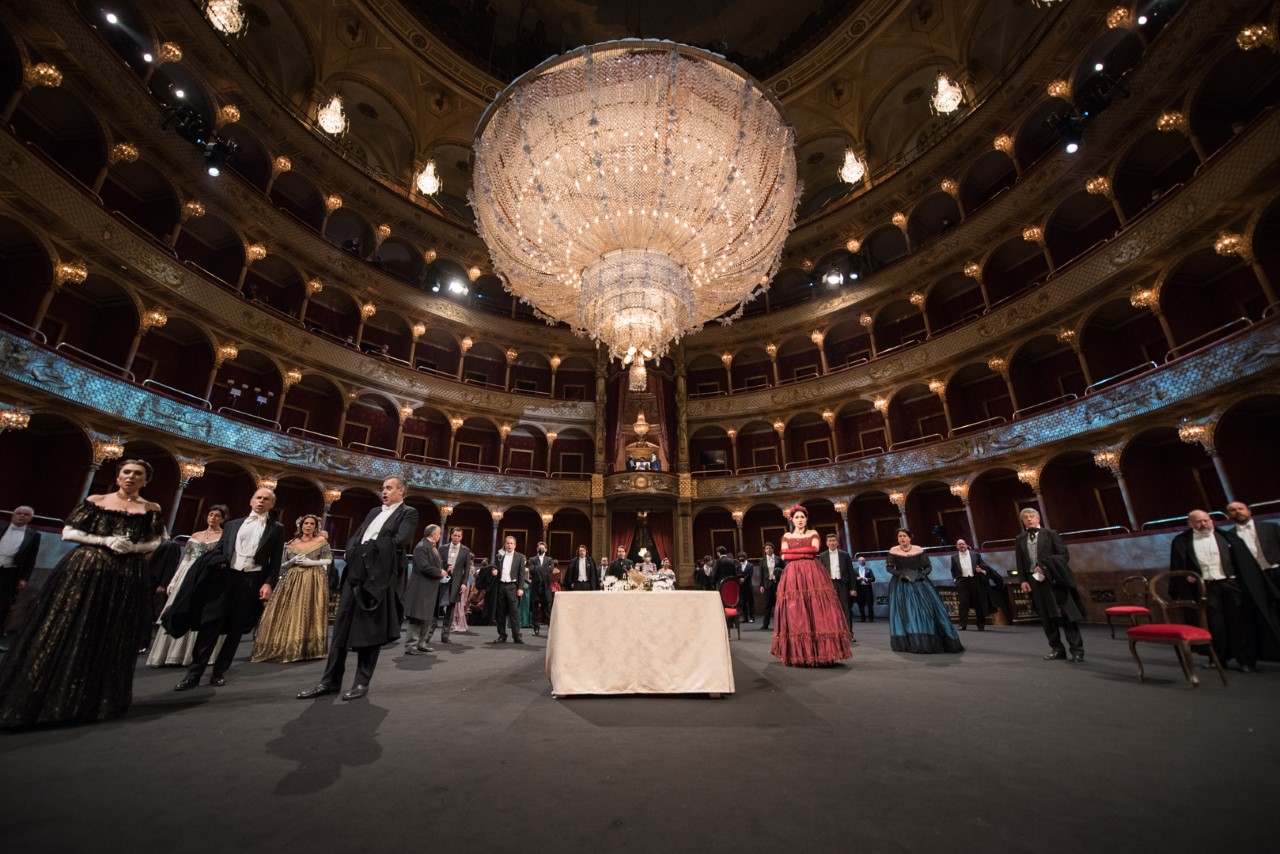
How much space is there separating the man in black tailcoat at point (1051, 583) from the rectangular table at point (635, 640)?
377cm

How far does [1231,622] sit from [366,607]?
25.3ft

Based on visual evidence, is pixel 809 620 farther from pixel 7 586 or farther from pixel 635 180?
pixel 7 586

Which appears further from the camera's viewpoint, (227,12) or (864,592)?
(864,592)

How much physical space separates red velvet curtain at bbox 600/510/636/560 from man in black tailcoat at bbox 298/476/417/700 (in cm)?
1661

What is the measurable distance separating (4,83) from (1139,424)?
25870mm

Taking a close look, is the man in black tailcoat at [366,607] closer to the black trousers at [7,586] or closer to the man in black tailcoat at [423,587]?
the man in black tailcoat at [423,587]

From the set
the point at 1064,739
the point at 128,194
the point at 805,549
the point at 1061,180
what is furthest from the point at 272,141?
the point at 1061,180

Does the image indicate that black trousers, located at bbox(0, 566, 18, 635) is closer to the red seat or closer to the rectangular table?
the rectangular table

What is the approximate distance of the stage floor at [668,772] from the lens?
179 cm

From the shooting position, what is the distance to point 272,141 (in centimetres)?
1639

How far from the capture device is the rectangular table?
4.29 m

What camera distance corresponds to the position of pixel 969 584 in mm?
10102

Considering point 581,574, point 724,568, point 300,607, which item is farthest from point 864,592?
point 300,607

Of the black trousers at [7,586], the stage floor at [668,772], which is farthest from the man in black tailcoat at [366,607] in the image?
the black trousers at [7,586]
